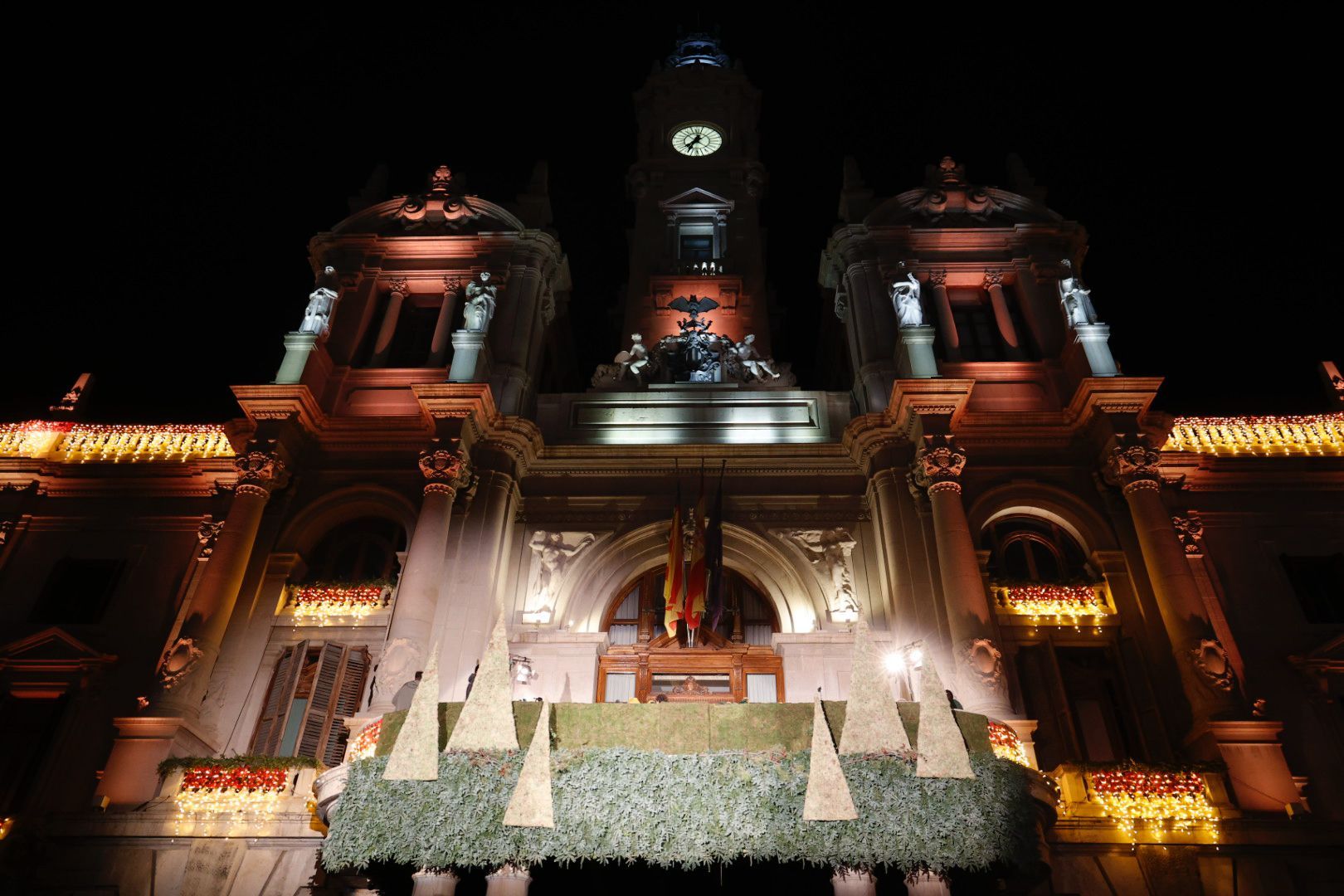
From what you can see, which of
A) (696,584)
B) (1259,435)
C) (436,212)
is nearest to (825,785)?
(696,584)

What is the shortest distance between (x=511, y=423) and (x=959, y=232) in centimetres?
1501

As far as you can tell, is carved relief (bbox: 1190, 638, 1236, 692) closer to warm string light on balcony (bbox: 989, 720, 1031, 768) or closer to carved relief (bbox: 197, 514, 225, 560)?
warm string light on balcony (bbox: 989, 720, 1031, 768)

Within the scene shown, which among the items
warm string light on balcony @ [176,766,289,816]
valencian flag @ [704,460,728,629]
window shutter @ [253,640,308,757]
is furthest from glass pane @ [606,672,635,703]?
warm string light on balcony @ [176,766,289,816]

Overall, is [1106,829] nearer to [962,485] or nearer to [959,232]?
[962,485]

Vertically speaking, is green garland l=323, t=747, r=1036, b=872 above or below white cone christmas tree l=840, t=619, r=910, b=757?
below

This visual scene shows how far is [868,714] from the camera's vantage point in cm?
1282

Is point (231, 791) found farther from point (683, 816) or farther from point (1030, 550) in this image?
point (1030, 550)

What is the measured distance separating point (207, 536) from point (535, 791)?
44.0ft

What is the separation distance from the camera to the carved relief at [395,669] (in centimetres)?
1742

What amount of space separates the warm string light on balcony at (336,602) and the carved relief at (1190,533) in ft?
61.1

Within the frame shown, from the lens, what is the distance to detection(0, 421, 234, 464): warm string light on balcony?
932 inches

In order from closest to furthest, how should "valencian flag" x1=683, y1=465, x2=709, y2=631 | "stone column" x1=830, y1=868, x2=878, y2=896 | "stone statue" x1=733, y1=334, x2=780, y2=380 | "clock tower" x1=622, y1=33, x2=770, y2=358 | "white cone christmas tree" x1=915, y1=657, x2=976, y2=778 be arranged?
"stone column" x1=830, y1=868, x2=878, y2=896
"white cone christmas tree" x1=915, y1=657, x2=976, y2=778
"valencian flag" x1=683, y1=465, x2=709, y2=631
"stone statue" x1=733, y1=334, x2=780, y2=380
"clock tower" x1=622, y1=33, x2=770, y2=358

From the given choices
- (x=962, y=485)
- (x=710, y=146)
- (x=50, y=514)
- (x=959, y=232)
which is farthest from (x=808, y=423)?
(x=50, y=514)

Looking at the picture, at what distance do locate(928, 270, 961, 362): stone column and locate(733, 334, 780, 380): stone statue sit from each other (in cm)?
480
